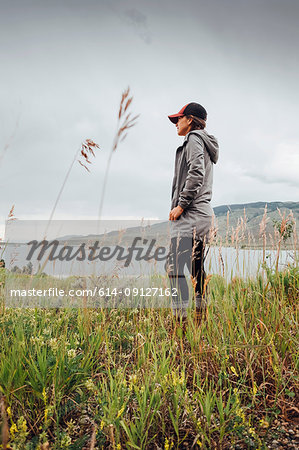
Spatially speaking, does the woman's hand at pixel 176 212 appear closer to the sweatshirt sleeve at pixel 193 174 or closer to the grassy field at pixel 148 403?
the sweatshirt sleeve at pixel 193 174

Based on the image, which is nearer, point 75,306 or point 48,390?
point 48,390

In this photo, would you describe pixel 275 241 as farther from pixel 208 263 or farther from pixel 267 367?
pixel 267 367

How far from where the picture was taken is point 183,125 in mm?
3764

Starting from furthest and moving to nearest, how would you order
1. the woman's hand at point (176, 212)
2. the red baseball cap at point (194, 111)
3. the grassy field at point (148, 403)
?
1. the red baseball cap at point (194, 111)
2. the woman's hand at point (176, 212)
3. the grassy field at point (148, 403)

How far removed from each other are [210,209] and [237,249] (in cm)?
92

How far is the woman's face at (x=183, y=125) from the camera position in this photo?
12.2ft

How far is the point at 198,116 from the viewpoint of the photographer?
12.1ft

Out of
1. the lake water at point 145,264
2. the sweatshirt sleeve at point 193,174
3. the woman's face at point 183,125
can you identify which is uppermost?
the woman's face at point 183,125

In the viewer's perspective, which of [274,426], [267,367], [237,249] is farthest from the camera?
[237,249]

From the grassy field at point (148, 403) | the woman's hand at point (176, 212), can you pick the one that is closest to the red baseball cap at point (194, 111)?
the woman's hand at point (176, 212)

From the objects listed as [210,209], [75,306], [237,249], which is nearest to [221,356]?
[237,249]

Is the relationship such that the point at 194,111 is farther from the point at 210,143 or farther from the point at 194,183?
the point at 194,183

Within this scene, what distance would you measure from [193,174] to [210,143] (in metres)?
0.52

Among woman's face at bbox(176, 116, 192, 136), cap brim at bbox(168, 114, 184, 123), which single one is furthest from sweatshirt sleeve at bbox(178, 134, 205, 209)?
cap brim at bbox(168, 114, 184, 123)
